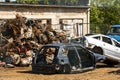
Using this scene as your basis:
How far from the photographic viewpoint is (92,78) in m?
17.6

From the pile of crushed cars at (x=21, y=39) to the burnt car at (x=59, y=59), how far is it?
4.21 meters

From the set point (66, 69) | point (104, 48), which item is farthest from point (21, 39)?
point (66, 69)

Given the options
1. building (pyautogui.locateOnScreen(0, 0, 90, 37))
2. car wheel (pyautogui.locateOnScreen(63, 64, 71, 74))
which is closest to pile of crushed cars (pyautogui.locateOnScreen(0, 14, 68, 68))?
car wheel (pyautogui.locateOnScreen(63, 64, 71, 74))

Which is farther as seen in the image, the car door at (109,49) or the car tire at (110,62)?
the car tire at (110,62)

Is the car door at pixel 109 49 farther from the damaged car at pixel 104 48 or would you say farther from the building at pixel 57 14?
the building at pixel 57 14

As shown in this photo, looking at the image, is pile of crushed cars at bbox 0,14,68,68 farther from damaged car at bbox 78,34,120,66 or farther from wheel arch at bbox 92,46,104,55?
wheel arch at bbox 92,46,104,55

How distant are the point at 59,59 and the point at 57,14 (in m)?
20.3

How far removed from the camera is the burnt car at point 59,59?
1930 centimetres

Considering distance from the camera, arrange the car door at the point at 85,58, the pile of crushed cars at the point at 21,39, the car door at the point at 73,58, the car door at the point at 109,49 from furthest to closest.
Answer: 1. the pile of crushed cars at the point at 21,39
2. the car door at the point at 109,49
3. the car door at the point at 85,58
4. the car door at the point at 73,58

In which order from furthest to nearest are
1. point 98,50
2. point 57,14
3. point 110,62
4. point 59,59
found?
point 57,14, point 110,62, point 98,50, point 59,59

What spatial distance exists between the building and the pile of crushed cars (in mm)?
6941

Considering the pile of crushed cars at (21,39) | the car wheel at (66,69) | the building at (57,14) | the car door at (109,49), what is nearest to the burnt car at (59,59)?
the car wheel at (66,69)

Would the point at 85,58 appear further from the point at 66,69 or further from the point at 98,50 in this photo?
the point at 98,50

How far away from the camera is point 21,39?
25.6m
